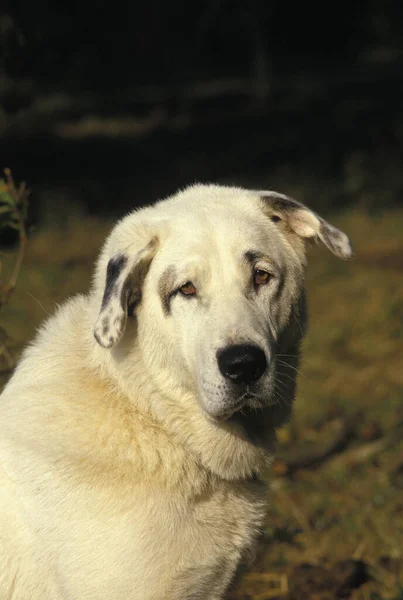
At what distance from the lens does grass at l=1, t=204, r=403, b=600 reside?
4.79 m

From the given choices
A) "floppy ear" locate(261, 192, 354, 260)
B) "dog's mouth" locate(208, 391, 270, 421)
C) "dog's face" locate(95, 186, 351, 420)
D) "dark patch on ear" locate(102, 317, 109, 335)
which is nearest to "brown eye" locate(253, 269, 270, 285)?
"dog's face" locate(95, 186, 351, 420)

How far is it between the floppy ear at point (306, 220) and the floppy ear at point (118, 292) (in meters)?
0.57

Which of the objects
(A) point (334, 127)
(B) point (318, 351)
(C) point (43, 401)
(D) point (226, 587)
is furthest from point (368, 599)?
(A) point (334, 127)

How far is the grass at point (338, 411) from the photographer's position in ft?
15.7

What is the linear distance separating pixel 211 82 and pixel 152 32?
8.44 metres

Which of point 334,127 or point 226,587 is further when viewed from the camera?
point 334,127

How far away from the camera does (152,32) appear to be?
9125 millimetres

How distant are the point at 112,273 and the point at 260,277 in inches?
23.0

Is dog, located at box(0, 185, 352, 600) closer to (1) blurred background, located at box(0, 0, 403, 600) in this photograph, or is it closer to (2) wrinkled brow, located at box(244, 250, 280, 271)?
(2) wrinkled brow, located at box(244, 250, 280, 271)

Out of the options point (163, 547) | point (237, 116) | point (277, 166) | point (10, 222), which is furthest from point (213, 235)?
point (237, 116)

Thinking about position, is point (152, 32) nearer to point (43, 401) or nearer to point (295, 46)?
point (43, 401)

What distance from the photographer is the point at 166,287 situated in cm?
332

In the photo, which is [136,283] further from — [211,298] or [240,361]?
[240,361]

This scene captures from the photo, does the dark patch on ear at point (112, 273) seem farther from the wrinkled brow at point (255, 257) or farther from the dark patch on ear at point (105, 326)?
the wrinkled brow at point (255, 257)
